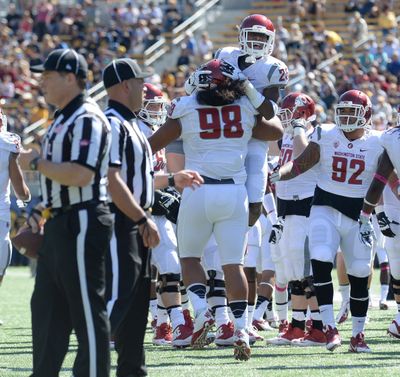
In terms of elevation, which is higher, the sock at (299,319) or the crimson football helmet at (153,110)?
the crimson football helmet at (153,110)

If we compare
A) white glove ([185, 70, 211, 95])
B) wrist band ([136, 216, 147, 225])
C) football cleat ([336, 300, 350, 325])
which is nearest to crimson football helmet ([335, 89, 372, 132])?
white glove ([185, 70, 211, 95])

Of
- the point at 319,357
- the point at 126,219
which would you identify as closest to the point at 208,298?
the point at 319,357

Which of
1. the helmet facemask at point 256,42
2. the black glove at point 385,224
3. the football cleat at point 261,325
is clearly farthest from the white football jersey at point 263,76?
the football cleat at point 261,325

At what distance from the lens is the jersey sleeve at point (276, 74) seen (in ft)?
29.0

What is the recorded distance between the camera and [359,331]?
29.2 feet

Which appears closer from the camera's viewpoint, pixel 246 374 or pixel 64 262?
pixel 64 262

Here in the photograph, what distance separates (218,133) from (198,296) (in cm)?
126

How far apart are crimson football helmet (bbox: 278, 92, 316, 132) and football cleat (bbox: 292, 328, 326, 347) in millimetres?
1774

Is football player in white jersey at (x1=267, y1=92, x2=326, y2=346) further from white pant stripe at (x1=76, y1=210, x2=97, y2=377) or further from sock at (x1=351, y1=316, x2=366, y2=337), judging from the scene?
white pant stripe at (x1=76, y1=210, x2=97, y2=377)

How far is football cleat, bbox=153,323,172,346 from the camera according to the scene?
9812 millimetres

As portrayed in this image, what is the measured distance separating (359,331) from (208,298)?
152 centimetres

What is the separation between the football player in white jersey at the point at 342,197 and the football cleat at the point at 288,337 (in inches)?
27.9

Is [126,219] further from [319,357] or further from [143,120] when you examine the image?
[143,120]

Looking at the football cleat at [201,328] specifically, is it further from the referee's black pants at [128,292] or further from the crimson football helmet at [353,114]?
the referee's black pants at [128,292]
